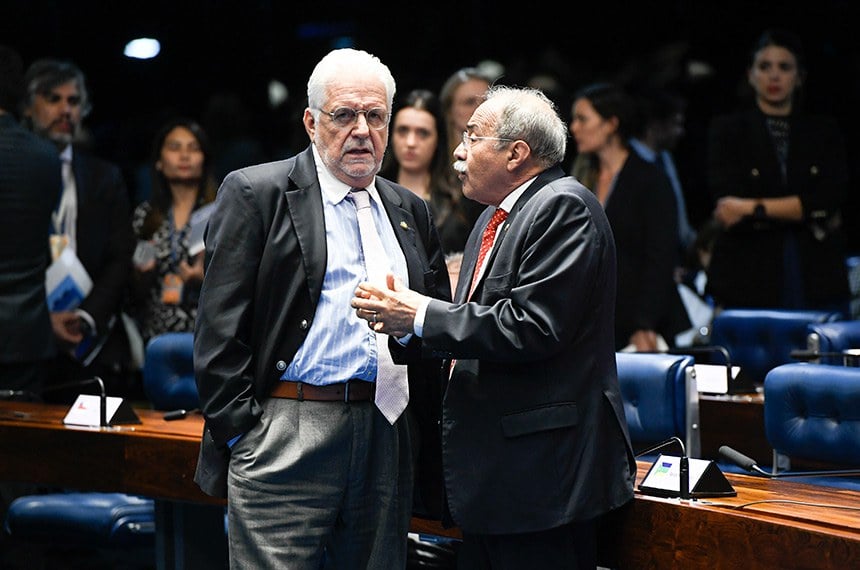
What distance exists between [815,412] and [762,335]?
1410mm

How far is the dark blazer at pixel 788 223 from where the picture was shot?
5.52 m

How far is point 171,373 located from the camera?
4660 millimetres

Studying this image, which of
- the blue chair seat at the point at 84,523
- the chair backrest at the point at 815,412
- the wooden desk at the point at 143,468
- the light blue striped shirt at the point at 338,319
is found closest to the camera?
the light blue striped shirt at the point at 338,319

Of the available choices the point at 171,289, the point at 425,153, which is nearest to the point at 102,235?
the point at 171,289

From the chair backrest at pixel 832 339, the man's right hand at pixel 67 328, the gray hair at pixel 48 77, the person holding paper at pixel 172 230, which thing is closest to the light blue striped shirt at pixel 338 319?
the chair backrest at pixel 832 339

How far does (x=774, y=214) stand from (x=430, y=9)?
4.09 metres

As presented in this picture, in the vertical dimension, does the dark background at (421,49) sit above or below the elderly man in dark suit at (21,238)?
above

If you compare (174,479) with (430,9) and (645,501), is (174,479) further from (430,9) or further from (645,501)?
(430,9)

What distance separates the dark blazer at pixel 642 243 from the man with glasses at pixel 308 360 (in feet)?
7.95

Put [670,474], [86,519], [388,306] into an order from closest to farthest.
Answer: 1. [388,306]
2. [670,474]
3. [86,519]

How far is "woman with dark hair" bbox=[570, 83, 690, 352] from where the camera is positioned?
529cm

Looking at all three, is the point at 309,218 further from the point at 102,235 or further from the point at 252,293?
the point at 102,235

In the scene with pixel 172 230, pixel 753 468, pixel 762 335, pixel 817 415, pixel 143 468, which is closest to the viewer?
pixel 753 468

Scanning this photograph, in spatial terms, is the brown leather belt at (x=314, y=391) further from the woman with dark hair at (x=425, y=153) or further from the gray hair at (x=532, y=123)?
the woman with dark hair at (x=425, y=153)
